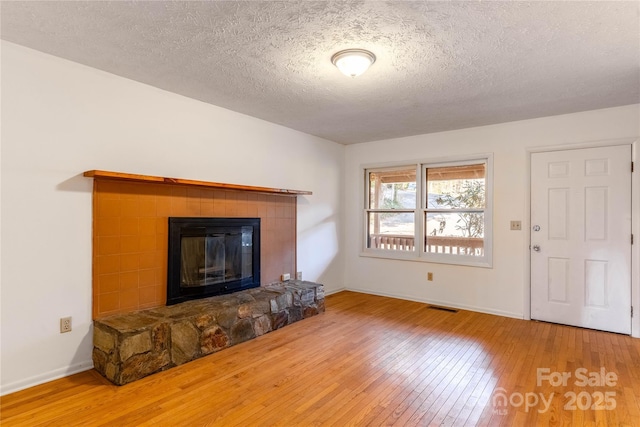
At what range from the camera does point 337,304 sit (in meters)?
4.59

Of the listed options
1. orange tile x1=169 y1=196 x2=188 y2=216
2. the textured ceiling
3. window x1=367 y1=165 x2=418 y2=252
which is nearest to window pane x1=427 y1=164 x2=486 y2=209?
window x1=367 y1=165 x2=418 y2=252

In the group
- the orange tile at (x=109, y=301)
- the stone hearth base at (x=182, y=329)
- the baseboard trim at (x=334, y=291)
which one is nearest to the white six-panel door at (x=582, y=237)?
the baseboard trim at (x=334, y=291)

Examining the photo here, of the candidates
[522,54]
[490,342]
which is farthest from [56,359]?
[522,54]

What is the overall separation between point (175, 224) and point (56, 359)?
4.33 feet

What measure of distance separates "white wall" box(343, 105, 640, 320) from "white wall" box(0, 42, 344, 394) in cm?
308

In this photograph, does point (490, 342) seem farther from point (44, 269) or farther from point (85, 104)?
point (85, 104)

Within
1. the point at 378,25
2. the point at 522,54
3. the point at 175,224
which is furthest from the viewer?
the point at 175,224

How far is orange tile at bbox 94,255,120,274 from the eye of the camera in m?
2.70

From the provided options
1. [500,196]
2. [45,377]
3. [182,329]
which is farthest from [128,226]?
[500,196]

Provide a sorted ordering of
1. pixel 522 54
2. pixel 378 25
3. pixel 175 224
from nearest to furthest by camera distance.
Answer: pixel 378 25 < pixel 522 54 < pixel 175 224

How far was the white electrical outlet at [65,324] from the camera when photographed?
253 cm

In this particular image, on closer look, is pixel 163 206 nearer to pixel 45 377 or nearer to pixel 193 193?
pixel 193 193

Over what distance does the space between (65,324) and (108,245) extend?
25.0 inches

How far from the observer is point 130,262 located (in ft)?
9.45
